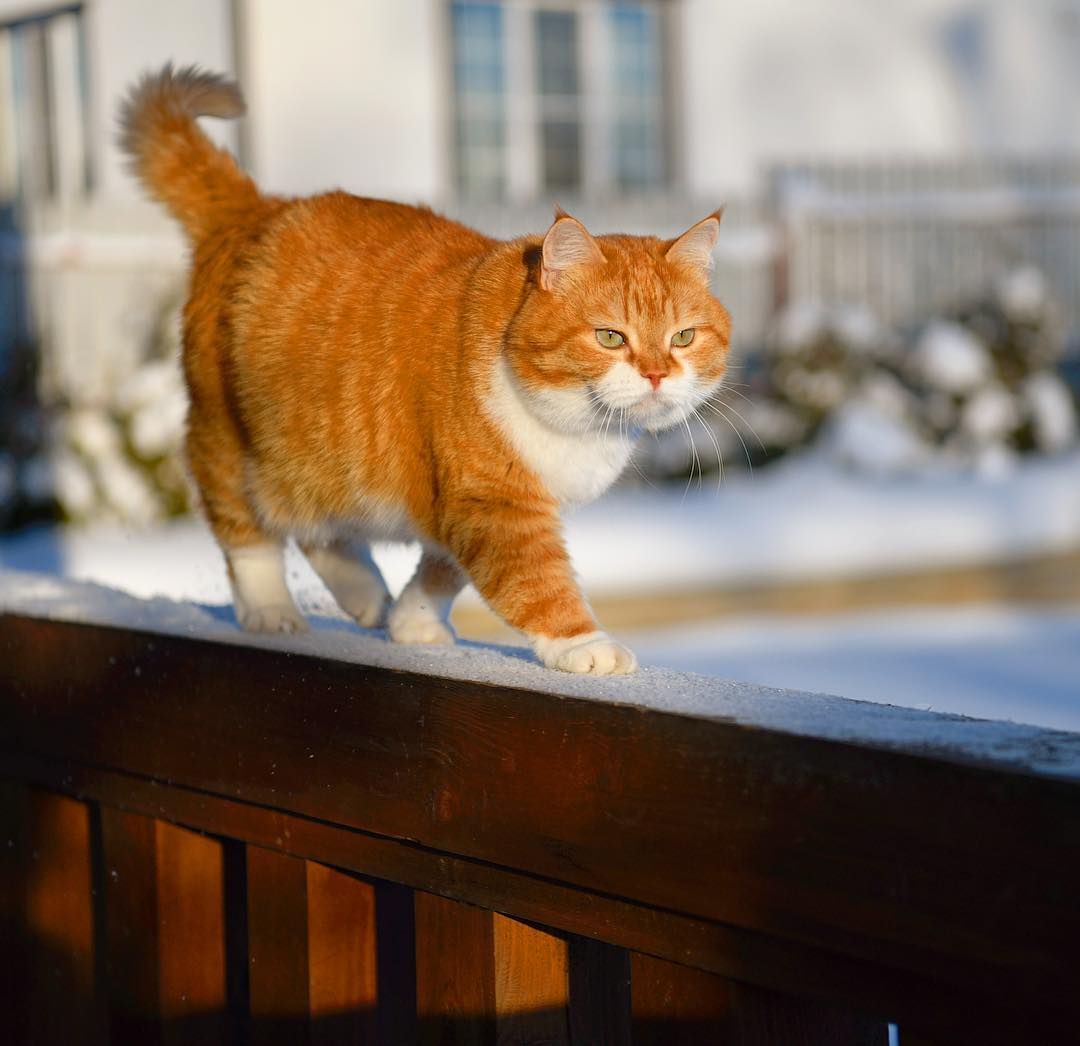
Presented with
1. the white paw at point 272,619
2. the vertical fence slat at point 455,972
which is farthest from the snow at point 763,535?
the vertical fence slat at point 455,972

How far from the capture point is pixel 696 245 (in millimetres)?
2270

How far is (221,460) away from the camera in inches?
96.3

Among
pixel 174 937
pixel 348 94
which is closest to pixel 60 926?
pixel 174 937

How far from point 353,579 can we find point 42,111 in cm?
678

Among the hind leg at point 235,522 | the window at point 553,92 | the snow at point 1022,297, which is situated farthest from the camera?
the window at point 553,92

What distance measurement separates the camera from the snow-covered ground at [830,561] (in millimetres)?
5023

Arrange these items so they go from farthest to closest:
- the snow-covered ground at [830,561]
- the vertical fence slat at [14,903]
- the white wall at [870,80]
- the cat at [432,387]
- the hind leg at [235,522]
→ the white wall at [870,80], the snow-covered ground at [830,561], the hind leg at [235,522], the vertical fence slat at [14,903], the cat at [432,387]

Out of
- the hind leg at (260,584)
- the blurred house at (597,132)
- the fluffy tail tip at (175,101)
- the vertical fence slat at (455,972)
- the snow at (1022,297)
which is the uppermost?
the blurred house at (597,132)

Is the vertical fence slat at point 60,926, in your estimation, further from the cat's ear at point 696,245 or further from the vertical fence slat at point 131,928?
the cat's ear at point 696,245

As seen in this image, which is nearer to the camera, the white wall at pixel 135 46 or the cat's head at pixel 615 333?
the cat's head at pixel 615 333

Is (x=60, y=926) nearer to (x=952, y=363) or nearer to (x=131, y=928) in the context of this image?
(x=131, y=928)

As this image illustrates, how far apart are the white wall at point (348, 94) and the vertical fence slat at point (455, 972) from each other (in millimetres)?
7310

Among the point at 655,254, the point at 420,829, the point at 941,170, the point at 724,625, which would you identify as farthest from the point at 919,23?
the point at 420,829

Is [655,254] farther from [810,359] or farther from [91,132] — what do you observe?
[91,132]
